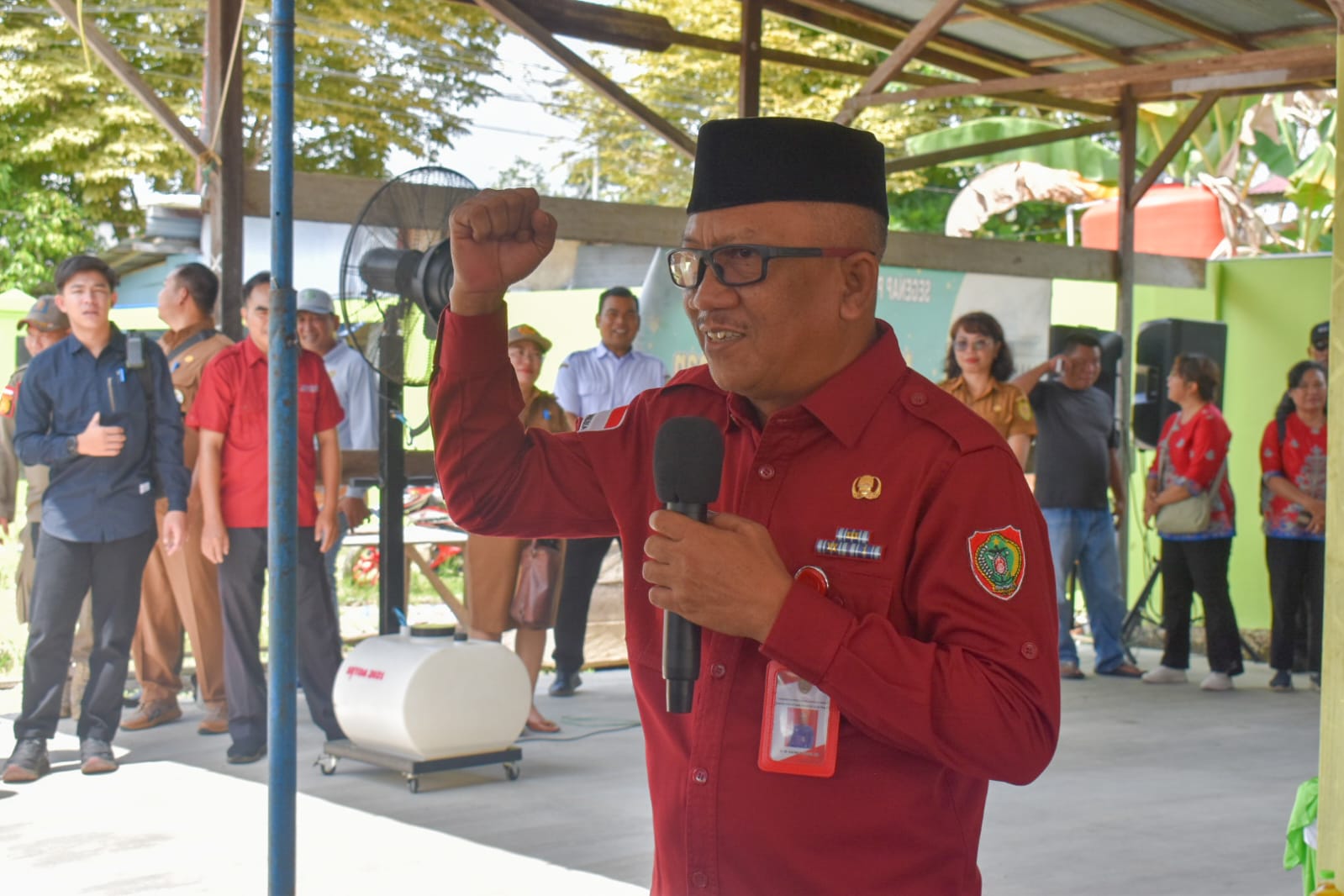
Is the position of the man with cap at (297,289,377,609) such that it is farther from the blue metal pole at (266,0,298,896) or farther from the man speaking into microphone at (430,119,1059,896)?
the man speaking into microphone at (430,119,1059,896)

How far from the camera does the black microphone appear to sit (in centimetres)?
155

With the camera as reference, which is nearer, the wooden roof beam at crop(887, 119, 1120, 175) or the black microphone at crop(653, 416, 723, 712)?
the black microphone at crop(653, 416, 723, 712)

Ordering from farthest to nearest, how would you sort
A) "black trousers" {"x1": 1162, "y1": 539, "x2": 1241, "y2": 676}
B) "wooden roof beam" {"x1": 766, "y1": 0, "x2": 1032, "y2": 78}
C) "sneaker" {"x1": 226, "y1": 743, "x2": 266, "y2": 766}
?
1. "wooden roof beam" {"x1": 766, "y1": 0, "x2": 1032, "y2": 78}
2. "black trousers" {"x1": 1162, "y1": 539, "x2": 1241, "y2": 676}
3. "sneaker" {"x1": 226, "y1": 743, "x2": 266, "y2": 766}

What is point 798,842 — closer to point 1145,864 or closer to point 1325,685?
point 1325,685

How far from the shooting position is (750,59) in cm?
897

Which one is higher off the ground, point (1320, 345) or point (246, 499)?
point (1320, 345)

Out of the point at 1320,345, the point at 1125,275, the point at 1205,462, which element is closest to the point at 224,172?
the point at 1205,462

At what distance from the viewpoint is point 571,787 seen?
225 inches

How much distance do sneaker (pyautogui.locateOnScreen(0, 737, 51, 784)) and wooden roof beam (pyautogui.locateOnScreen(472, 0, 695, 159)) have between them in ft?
13.1

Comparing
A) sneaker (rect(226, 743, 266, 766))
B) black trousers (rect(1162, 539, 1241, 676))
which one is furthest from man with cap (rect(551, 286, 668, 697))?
black trousers (rect(1162, 539, 1241, 676))

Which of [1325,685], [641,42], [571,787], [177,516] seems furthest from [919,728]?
[641,42]

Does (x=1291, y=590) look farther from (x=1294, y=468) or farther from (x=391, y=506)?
(x=391, y=506)

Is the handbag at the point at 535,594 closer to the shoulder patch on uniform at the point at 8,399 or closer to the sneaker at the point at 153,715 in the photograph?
the sneaker at the point at 153,715

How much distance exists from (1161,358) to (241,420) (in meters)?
6.33
